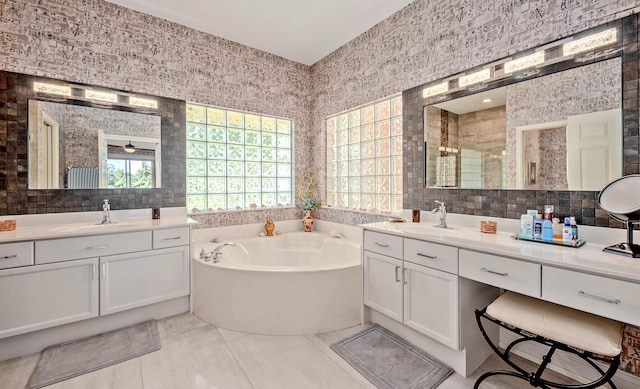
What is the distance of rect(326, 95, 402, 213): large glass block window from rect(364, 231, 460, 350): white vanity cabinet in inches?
33.6

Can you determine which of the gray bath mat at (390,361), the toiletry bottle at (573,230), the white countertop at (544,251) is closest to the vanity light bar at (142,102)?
the white countertop at (544,251)

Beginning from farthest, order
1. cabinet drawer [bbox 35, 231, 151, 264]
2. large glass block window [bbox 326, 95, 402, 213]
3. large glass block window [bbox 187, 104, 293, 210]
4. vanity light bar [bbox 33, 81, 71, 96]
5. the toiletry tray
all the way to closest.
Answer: large glass block window [bbox 187, 104, 293, 210] < large glass block window [bbox 326, 95, 402, 213] < vanity light bar [bbox 33, 81, 71, 96] < cabinet drawer [bbox 35, 231, 151, 264] < the toiletry tray

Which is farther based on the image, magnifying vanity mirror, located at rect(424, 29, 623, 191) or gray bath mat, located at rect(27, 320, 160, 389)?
gray bath mat, located at rect(27, 320, 160, 389)

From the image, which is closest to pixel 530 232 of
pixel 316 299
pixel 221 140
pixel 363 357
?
pixel 363 357

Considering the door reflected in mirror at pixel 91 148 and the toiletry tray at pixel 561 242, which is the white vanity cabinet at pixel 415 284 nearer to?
the toiletry tray at pixel 561 242

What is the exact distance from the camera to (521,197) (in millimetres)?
1989

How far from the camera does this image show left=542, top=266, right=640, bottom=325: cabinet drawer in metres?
1.15

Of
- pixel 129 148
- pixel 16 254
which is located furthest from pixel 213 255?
pixel 129 148

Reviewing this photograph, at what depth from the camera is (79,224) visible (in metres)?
2.48

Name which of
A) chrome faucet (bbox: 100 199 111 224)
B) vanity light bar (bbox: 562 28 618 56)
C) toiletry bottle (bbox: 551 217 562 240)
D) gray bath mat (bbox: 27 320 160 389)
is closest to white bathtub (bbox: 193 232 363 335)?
gray bath mat (bbox: 27 320 160 389)

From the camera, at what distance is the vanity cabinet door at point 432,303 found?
1.76 meters

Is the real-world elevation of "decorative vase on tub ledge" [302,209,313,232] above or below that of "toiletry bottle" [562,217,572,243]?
below

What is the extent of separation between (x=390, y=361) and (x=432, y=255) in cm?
78

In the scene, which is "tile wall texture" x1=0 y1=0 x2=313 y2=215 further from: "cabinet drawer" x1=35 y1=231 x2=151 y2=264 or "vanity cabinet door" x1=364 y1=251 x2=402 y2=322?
"vanity cabinet door" x1=364 y1=251 x2=402 y2=322
